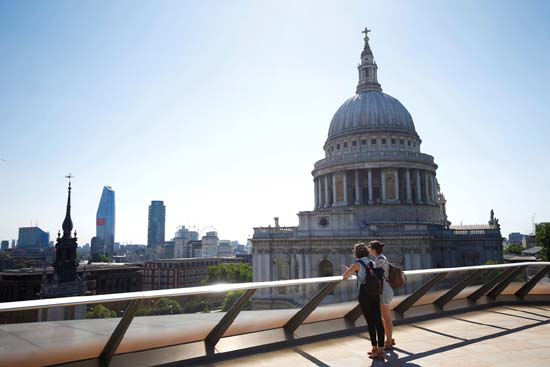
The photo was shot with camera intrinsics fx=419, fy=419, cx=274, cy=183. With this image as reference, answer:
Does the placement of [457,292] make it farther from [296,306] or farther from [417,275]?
[296,306]

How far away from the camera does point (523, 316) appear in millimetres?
10844

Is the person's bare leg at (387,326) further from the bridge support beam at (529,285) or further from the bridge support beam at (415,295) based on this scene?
the bridge support beam at (529,285)

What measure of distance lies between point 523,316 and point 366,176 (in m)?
52.7

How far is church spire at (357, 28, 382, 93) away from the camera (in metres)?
75.7

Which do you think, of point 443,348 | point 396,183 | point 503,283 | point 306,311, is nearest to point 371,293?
point 306,311

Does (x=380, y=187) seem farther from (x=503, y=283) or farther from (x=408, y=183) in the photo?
(x=503, y=283)

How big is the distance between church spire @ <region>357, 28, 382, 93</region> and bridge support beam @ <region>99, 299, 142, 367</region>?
73.9m

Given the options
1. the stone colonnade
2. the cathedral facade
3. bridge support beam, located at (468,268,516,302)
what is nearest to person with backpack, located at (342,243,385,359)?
bridge support beam, located at (468,268,516,302)

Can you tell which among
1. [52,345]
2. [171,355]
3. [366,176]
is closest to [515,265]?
[171,355]

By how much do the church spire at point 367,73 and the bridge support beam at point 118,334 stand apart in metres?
73.9

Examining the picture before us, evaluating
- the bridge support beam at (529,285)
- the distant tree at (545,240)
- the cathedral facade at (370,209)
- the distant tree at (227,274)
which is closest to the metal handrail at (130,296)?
the bridge support beam at (529,285)

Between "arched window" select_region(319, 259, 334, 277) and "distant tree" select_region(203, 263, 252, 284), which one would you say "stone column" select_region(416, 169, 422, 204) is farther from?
"distant tree" select_region(203, 263, 252, 284)

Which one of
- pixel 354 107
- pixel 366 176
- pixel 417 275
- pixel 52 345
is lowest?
pixel 52 345

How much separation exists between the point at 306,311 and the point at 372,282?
Answer: 1.77 m
